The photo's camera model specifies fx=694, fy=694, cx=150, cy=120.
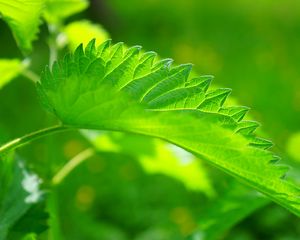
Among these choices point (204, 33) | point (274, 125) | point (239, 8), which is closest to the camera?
point (274, 125)

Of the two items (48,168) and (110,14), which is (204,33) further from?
(48,168)

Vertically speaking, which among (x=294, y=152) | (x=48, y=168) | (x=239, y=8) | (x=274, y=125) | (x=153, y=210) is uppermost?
(x=239, y=8)

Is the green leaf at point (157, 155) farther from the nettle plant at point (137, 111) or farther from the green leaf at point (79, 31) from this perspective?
the nettle plant at point (137, 111)

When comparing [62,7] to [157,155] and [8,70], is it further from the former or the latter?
[157,155]

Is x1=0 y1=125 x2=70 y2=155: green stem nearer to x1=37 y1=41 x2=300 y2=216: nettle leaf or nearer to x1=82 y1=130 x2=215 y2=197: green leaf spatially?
x1=37 y1=41 x2=300 y2=216: nettle leaf

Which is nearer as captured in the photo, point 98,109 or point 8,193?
point 98,109

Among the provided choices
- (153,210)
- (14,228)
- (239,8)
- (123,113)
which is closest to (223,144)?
(123,113)

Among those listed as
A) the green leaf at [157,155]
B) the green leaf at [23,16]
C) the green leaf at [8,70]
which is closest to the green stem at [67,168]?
the green leaf at [157,155]

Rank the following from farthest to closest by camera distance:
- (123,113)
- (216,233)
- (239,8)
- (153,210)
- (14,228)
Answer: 1. (239,8)
2. (153,210)
3. (216,233)
4. (14,228)
5. (123,113)

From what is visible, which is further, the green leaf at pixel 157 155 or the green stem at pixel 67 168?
the green leaf at pixel 157 155
